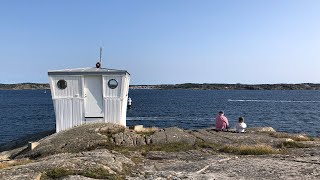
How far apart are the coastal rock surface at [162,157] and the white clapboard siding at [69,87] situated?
2841mm

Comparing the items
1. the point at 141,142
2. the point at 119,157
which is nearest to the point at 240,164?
the point at 119,157

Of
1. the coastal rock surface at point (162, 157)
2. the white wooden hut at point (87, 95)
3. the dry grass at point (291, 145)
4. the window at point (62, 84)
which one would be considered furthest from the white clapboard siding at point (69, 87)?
the dry grass at point (291, 145)

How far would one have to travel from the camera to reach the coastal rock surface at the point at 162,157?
964 centimetres

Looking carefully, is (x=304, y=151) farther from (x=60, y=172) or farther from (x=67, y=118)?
(x=67, y=118)

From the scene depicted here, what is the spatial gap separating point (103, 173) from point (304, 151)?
770cm

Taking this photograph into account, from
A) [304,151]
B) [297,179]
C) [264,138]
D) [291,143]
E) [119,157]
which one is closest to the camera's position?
[297,179]

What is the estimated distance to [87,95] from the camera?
20469mm

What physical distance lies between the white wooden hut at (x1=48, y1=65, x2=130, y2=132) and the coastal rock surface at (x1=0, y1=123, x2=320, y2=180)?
7.45 feet

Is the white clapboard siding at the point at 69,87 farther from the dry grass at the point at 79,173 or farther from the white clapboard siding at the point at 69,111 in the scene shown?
the dry grass at the point at 79,173

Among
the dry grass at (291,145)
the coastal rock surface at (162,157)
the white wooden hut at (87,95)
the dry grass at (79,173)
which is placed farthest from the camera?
the white wooden hut at (87,95)

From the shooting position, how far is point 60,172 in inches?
368

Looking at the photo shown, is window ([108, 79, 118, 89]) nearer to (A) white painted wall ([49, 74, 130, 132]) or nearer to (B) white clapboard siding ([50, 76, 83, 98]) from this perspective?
(A) white painted wall ([49, 74, 130, 132])

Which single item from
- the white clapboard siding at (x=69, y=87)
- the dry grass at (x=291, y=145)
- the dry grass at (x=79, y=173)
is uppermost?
the white clapboard siding at (x=69, y=87)

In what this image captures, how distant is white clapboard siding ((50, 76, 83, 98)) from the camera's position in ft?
66.4
